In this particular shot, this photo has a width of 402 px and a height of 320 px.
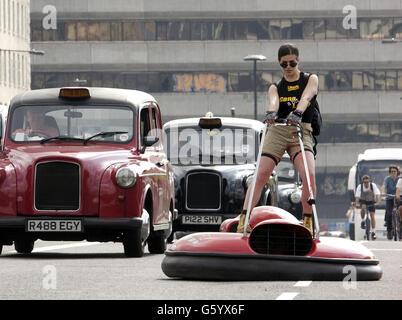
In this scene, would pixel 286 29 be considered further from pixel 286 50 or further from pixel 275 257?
pixel 275 257

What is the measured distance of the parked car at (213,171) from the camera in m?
21.4

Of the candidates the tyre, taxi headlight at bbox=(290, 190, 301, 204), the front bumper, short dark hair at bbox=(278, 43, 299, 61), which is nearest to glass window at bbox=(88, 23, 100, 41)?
taxi headlight at bbox=(290, 190, 301, 204)

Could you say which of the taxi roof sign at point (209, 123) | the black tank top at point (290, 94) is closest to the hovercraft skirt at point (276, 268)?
the black tank top at point (290, 94)

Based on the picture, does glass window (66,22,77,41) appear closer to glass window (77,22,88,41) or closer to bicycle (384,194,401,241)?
glass window (77,22,88,41)

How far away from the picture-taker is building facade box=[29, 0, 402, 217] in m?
98.1

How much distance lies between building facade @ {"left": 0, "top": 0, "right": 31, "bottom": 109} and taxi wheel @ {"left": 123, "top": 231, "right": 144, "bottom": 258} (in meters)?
67.2

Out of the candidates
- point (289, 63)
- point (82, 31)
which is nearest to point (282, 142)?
point (289, 63)

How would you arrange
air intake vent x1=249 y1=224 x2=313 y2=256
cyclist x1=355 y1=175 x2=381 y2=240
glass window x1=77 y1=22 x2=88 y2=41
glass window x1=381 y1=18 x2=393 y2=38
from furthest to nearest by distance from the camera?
glass window x1=77 y1=22 x2=88 y2=41 < glass window x1=381 y1=18 x2=393 y2=38 < cyclist x1=355 y1=175 x2=381 y2=240 < air intake vent x1=249 y1=224 x2=313 y2=256

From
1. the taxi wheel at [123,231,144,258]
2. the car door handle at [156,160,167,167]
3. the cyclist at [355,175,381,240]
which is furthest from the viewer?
the cyclist at [355,175,381,240]

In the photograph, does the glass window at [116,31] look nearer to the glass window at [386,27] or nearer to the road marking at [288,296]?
the glass window at [386,27]

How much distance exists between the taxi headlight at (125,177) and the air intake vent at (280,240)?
Result: 381 cm

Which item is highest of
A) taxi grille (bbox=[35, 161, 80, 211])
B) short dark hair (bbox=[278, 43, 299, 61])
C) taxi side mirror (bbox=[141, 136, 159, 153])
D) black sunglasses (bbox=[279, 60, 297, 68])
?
short dark hair (bbox=[278, 43, 299, 61])

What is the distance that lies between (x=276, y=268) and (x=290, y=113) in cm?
161

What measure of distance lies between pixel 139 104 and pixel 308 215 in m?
5.09
